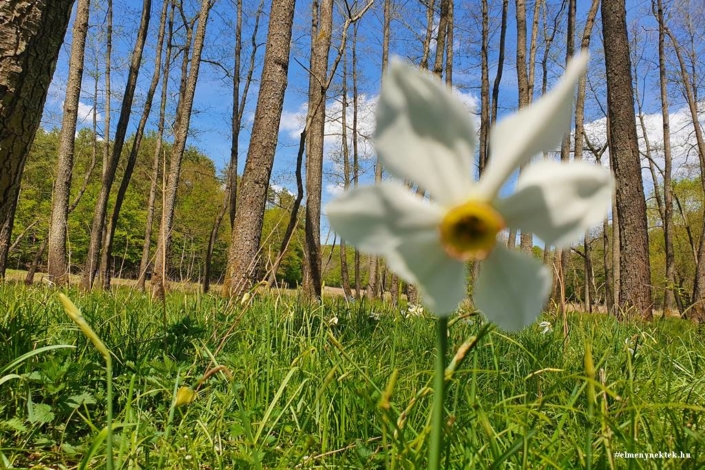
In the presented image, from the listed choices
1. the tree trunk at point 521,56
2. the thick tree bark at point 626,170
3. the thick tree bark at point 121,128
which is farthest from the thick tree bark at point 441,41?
the thick tree bark at point 121,128

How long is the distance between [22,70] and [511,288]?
7.87 feet

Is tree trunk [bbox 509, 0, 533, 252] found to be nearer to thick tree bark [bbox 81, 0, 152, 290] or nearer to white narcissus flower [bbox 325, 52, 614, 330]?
thick tree bark [bbox 81, 0, 152, 290]

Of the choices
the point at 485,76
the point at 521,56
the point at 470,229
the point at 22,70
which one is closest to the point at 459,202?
the point at 470,229

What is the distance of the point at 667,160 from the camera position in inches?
591

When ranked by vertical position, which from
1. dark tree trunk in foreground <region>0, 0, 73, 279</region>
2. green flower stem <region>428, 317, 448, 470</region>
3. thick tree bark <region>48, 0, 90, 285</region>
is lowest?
green flower stem <region>428, 317, 448, 470</region>

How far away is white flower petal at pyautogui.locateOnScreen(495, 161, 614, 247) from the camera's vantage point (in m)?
0.39

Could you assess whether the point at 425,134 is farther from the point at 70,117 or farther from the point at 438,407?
the point at 70,117

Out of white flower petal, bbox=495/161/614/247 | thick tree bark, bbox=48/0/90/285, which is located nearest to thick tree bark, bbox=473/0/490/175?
thick tree bark, bbox=48/0/90/285

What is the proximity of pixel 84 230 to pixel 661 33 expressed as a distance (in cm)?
3172

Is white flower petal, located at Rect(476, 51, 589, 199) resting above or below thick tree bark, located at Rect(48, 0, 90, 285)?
below

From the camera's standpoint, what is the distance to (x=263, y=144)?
5027mm

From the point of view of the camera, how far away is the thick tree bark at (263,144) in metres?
4.84

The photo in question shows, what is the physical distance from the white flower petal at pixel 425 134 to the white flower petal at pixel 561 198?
5 centimetres

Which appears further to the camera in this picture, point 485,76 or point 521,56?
point 485,76
